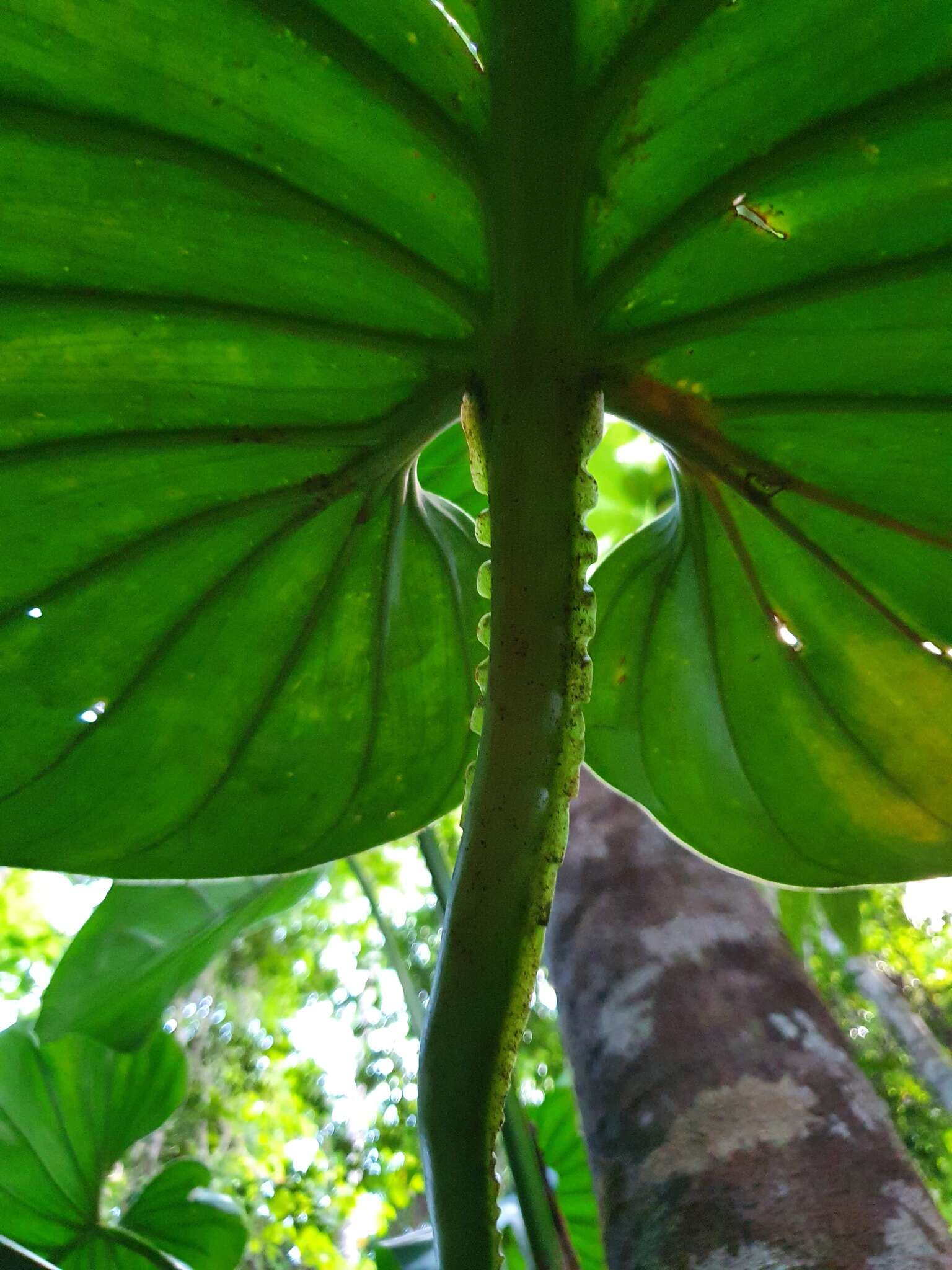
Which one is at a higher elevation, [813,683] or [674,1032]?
[813,683]

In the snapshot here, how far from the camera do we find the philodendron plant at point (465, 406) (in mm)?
452

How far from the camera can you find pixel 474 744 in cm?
91

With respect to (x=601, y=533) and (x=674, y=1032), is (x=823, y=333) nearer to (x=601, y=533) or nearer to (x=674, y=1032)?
(x=674, y=1032)

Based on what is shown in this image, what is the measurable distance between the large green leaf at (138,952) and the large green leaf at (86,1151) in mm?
211

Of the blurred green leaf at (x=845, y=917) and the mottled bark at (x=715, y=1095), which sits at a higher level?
the blurred green leaf at (x=845, y=917)

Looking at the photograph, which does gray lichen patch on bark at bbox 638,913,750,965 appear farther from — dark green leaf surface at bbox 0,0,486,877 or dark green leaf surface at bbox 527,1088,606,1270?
dark green leaf surface at bbox 527,1088,606,1270

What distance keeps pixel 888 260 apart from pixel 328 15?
0.33 meters

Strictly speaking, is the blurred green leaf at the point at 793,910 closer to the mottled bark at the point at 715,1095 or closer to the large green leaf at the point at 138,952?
the mottled bark at the point at 715,1095

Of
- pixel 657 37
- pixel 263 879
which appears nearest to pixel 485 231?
pixel 657 37

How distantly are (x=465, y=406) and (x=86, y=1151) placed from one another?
5.49ft

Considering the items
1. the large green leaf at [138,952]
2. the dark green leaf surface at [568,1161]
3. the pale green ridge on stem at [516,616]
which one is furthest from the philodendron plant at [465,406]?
the dark green leaf surface at [568,1161]

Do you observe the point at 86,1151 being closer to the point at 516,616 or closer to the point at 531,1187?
the point at 531,1187

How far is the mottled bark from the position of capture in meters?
0.77

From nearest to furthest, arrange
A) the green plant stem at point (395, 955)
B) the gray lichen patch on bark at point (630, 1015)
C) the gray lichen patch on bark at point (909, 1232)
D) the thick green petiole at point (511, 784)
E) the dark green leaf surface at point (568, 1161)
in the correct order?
the thick green petiole at point (511, 784)
the gray lichen patch on bark at point (909, 1232)
the gray lichen patch on bark at point (630, 1015)
the green plant stem at point (395, 955)
the dark green leaf surface at point (568, 1161)
